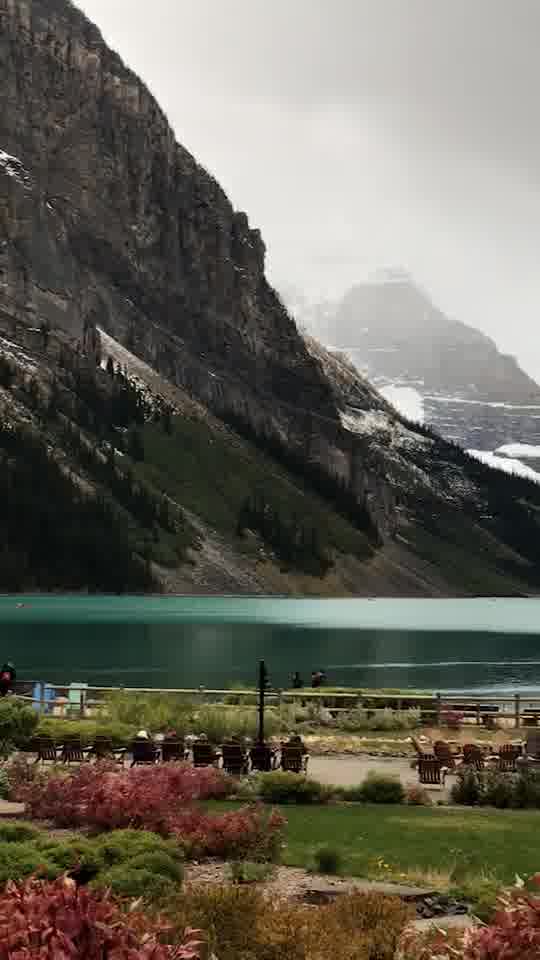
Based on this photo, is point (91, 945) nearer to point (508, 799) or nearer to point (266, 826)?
point (266, 826)

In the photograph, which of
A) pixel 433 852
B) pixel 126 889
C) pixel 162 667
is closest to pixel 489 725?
pixel 433 852

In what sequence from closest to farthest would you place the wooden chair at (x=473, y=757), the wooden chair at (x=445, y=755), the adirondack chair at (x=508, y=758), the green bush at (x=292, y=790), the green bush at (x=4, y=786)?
1. the green bush at (x=4, y=786)
2. the green bush at (x=292, y=790)
3. the wooden chair at (x=445, y=755)
4. the wooden chair at (x=473, y=757)
5. the adirondack chair at (x=508, y=758)

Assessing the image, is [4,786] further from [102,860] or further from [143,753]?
[102,860]

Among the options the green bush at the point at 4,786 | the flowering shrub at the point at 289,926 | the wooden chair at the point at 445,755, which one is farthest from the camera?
the wooden chair at the point at 445,755

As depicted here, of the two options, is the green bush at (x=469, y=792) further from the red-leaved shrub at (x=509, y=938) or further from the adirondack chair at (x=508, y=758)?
the red-leaved shrub at (x=509, y=938)

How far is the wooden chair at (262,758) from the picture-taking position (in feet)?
104

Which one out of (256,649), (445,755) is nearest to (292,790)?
(445,755)

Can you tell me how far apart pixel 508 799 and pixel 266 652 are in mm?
75075

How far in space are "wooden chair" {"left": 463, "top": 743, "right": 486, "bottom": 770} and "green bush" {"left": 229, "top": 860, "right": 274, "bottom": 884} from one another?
15.4m

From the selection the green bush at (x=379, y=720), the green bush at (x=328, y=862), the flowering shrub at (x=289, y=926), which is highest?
the flowering shrub at (x=289, y=926)

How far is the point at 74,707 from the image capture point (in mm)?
48000

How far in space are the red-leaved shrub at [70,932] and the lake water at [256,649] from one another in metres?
65.6

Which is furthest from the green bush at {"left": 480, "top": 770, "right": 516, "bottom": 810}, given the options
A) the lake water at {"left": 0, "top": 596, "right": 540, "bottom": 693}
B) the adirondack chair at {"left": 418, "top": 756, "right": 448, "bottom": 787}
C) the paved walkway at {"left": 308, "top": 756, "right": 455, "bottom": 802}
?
the lake water at {"left": 0, "top": 596, "right": 540, "bottom": 693}

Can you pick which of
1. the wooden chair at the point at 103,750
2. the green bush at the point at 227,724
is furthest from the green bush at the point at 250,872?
the green bush at the point at 227,724
